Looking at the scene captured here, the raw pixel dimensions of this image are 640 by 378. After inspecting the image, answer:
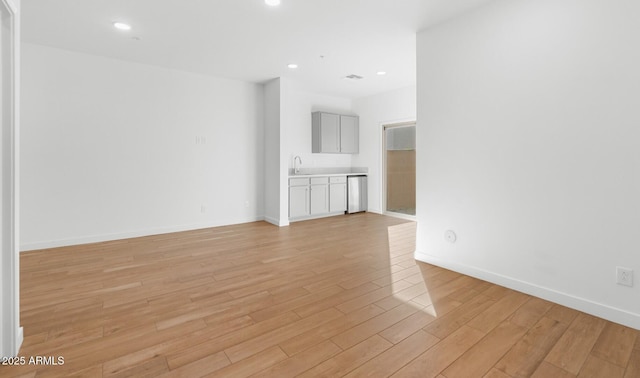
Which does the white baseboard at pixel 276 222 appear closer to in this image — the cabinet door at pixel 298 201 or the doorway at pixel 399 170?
the cabinet door at pixel 298 201

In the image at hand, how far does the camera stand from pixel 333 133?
6941 millimetres

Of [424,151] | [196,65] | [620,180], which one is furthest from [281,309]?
[196,65]

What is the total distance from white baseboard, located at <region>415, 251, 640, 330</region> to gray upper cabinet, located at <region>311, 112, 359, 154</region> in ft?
13.0

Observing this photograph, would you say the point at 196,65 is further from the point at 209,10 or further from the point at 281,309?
the point at 281,309

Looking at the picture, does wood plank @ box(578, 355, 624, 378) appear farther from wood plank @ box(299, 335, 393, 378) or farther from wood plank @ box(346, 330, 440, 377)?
wood plank @ box(299, 335, 393, 378)

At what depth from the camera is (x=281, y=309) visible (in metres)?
2.52

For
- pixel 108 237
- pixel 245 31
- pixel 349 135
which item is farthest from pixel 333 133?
pixel 108 237

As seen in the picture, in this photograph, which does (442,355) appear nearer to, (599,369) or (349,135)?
(599,369)

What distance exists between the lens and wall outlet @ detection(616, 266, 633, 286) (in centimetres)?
224

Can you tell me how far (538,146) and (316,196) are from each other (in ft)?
14.0

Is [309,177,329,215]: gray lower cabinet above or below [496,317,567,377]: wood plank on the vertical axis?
above

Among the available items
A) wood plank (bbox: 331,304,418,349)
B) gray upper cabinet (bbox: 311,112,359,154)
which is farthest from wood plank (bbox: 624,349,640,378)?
gray upper cabinet (bbox: 311,112,359,154)

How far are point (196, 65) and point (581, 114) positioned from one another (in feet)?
15.7

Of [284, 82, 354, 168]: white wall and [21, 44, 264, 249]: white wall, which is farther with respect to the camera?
[284, 82, 354, 168]: white wall
